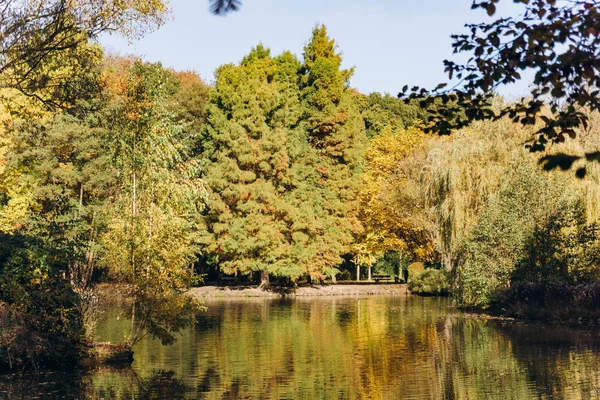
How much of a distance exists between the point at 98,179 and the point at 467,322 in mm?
19963

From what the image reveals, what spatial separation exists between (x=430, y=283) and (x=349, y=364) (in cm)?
2673

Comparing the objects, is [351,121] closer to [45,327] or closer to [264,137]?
[264,137]

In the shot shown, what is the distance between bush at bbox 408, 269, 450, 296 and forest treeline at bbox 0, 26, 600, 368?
0.71 m

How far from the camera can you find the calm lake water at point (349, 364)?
14.5 metres

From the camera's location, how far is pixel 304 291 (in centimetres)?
4853

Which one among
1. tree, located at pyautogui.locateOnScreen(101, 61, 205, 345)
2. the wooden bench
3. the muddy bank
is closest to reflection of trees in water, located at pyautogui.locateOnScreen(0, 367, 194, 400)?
tree, located at pyautogui.locateOnScreen(101, 61, 205, 345)

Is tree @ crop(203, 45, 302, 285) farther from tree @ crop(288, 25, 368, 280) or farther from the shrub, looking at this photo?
the shrub

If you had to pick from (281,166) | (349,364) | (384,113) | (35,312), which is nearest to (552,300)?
(349,364)

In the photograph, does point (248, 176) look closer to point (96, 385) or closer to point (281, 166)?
point (281, 166)

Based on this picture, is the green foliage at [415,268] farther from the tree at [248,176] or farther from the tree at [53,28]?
the tree at [53,28]

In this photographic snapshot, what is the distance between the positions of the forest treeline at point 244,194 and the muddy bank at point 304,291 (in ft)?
3.33

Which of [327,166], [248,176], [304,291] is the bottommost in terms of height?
[304,291]

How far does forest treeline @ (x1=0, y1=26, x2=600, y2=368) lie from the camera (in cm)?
1839

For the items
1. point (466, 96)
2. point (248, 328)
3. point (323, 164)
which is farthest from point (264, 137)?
point (466, 96)
